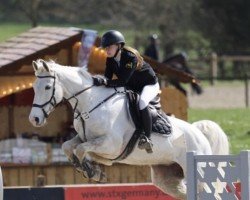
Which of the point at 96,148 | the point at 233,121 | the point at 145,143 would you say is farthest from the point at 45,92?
the point at 233,121

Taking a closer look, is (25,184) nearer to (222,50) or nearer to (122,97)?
(122,97)

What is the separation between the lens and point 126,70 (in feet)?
43.1

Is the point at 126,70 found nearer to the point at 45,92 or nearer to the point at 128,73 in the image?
the point at 128,73

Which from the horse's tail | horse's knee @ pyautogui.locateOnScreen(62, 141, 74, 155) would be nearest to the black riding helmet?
horse's knee @ pyautogui.locateOnScreen(62, 141, 74, 155)

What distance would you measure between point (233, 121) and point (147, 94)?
28.5ft

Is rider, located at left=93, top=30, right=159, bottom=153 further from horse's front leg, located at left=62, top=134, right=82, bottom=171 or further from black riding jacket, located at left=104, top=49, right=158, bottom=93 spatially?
horse's front leg, located at left=62, top=134, right=82, bottom=171

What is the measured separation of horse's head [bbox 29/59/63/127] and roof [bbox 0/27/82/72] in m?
3.30

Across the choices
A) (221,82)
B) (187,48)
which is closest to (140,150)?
(221,82)

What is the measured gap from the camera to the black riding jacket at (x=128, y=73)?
1316 cm

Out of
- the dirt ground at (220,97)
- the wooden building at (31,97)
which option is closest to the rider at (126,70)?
the wooden building at (31,97)

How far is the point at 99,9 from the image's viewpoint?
4875cm

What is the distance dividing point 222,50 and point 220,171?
103 feet

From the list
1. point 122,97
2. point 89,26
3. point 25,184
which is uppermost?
point 89,26

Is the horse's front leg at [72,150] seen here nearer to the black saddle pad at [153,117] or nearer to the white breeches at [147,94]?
the black saddle pad at [153,117]
